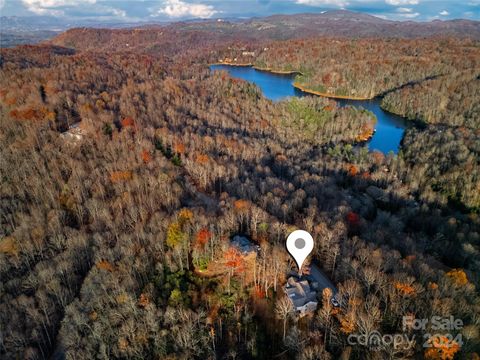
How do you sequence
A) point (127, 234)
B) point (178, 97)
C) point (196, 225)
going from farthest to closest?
point (178, 97), point (127, 234), point (196, 225)

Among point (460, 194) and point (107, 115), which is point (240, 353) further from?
point (107, 115)

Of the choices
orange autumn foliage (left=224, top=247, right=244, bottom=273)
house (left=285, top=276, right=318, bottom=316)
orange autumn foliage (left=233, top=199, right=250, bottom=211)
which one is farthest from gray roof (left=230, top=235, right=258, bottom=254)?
house (left=285, top=276, right=318, bottom=316)

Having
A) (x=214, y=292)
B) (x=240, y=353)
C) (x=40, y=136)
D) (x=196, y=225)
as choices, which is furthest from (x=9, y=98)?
(x=240, y=353)

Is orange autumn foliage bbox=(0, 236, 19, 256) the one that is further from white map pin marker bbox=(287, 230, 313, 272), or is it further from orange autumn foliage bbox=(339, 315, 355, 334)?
orange autumn foliage bbox=(339, 315, 355, 334)

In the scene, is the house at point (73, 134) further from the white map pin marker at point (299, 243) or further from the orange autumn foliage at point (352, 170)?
the orange autumn foliage at point (352, 170)

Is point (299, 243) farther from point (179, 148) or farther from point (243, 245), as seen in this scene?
point (179, 148)

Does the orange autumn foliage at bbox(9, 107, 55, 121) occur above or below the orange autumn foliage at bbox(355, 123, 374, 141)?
above

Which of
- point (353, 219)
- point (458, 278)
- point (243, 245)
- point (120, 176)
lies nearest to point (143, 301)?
point (243, 245)
